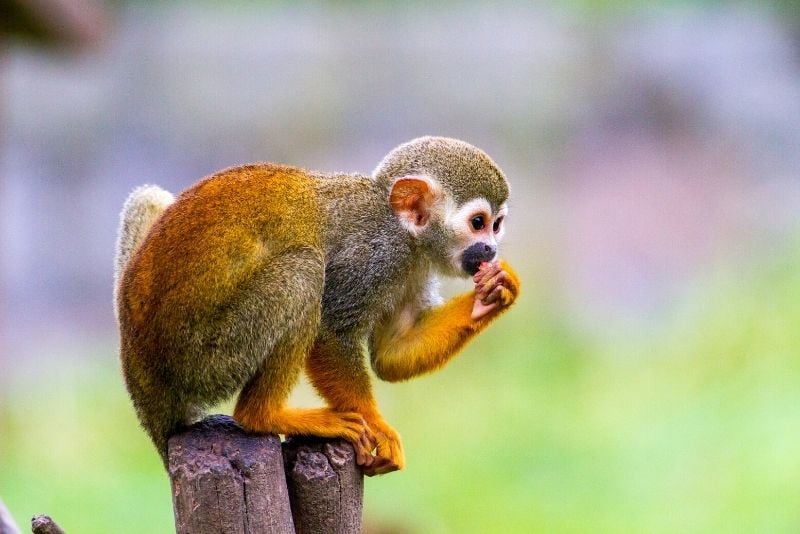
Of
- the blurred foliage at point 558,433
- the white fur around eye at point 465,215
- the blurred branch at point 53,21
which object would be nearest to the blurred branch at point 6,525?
the white fur around eye at point 465,215

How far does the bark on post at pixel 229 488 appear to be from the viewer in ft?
7.60

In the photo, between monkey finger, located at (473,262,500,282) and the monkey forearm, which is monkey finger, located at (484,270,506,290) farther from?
the monkey forearm

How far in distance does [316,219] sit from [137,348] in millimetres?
610

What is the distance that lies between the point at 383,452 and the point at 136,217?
3.68 feet

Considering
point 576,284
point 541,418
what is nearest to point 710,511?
point 541,418

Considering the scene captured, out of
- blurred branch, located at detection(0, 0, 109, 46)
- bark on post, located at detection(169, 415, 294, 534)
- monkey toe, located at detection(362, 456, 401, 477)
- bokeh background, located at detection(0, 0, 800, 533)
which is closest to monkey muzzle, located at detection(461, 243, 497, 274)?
monkey toe, located at detection(362, 456, 401, 477)

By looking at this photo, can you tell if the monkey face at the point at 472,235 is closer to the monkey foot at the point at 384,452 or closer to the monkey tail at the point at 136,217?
the monkey foot at the point at 384,452

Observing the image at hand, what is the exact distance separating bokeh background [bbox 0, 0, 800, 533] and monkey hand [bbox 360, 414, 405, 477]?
15.4ft

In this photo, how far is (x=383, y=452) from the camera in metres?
2.72

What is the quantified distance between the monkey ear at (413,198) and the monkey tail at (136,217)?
707 mm

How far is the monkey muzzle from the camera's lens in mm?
3080

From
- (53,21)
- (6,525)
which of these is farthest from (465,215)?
(53,21)

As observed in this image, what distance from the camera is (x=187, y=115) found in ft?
27.1

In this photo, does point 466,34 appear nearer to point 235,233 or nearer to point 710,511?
point 710,511
